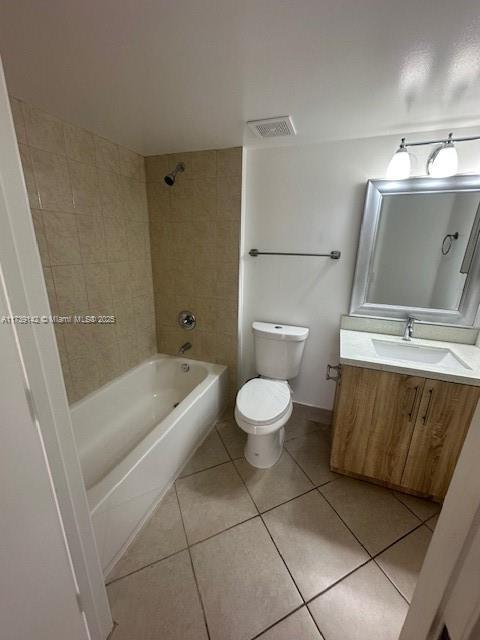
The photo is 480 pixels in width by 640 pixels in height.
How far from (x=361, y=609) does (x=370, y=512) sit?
460 mm

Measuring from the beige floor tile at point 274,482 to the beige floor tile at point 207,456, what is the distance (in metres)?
0.13

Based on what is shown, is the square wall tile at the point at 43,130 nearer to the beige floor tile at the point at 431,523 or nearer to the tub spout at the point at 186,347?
the tub spout at the point at 186,347

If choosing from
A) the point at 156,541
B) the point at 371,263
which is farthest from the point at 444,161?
the point at 156,541

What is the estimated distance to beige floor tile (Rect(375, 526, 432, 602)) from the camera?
1.16 m

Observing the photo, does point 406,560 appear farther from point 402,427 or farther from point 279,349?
point 279,349

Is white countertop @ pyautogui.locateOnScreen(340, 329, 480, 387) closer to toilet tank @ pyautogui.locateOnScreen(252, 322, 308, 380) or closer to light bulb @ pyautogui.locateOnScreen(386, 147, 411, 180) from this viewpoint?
toilet tank @ pyautogui.locateOnScreen(252, 322, 308, 380)

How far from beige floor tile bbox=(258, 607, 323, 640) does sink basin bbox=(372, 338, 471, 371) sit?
4.00 ft

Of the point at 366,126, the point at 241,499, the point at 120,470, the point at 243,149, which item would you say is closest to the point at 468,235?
the point at 366,126

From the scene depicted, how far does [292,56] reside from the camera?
933 millimetres

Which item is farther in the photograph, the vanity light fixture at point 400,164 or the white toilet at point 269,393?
the white toilet at point 269,393

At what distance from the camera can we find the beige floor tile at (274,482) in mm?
1526

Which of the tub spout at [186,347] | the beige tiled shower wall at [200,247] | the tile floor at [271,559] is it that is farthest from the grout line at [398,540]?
the tub spout at [186,347]

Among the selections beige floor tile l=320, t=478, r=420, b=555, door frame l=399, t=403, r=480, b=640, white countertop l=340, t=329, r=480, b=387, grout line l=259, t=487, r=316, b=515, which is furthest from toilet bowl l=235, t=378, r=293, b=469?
door frame l=399, t=403, r=480, b=640

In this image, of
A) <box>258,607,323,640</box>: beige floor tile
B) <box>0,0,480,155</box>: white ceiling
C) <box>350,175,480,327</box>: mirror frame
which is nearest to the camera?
<box>0,0,480,155</box>: white ceiling
